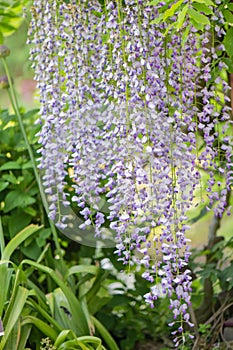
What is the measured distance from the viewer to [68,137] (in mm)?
2051

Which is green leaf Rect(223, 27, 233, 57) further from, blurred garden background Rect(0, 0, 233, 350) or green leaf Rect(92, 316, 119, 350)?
green leaf Rect(92, 316, 119, 350)

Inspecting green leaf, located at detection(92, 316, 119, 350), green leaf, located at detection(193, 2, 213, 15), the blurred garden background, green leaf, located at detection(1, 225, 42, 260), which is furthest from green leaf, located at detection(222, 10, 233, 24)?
green leaf, located at detection(92, 316, 119, 350)

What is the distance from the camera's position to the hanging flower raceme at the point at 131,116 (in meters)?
1.86

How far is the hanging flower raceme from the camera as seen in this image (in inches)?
73.4

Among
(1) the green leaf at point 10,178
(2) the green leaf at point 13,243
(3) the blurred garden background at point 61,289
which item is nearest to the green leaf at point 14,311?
(3) the blurred garden background at point 61,289

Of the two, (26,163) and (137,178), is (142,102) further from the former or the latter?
(26,163)

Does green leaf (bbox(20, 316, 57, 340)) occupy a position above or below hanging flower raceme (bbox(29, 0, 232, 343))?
below

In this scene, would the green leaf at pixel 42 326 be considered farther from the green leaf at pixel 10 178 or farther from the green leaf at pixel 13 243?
the green leaf at pixel 10 178

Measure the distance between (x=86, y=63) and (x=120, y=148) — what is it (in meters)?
0.31

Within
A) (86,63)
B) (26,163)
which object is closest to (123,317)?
(26,163)

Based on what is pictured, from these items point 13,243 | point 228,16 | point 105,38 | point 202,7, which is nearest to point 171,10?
point 202,7

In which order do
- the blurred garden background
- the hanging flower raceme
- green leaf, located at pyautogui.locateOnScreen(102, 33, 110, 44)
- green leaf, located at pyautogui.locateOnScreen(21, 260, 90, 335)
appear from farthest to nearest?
1. green leaf, located at pyautogui.locateOnScreen(21, 260, 90, 335)
2. the blurred garden background
3. green leaf, located at pyautogui.locateOnScreen(102, 33, 110, 44)
4. the hanging flower raceme

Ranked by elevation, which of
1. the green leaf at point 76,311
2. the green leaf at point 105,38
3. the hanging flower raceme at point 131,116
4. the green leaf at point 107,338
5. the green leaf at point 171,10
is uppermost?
the green leaf at point 171,10

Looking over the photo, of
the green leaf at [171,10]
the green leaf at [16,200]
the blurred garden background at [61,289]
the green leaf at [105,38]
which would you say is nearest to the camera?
the green leaf at [171,10]
